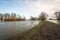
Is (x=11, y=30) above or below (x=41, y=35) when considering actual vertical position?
below

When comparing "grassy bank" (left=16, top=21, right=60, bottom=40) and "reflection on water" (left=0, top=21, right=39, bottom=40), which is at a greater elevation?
"grassy bank" (left=16, top=21, right=60, bottom=40)

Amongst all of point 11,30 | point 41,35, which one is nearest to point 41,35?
point 41,35

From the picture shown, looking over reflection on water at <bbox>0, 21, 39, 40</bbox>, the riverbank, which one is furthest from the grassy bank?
reflection on water at <bbox>0, 21, 39, 40</bbox>

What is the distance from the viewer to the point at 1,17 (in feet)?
214

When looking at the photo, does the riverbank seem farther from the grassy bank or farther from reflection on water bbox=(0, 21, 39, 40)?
reflection on water bbox=(0, 21, 39, 40)

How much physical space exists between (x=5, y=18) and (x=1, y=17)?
2789mm

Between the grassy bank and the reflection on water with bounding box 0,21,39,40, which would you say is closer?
the grassy bank

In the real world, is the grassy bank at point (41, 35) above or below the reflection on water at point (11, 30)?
above

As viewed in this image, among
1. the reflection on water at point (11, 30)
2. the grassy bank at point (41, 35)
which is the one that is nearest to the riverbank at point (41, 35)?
the grassy bank at point (41, 35)

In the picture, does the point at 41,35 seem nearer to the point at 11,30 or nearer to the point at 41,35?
the point at 41,35

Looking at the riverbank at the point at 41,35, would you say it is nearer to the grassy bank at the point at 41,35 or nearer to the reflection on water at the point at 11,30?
the grassy bank at the point at 41,35

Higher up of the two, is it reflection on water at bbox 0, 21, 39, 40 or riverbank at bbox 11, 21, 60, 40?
riverbank at bbox 11, 21, 60, 40

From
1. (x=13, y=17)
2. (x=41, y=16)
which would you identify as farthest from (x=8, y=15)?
(x=41, y=16)

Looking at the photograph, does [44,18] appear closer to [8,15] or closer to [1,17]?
[8,15]
